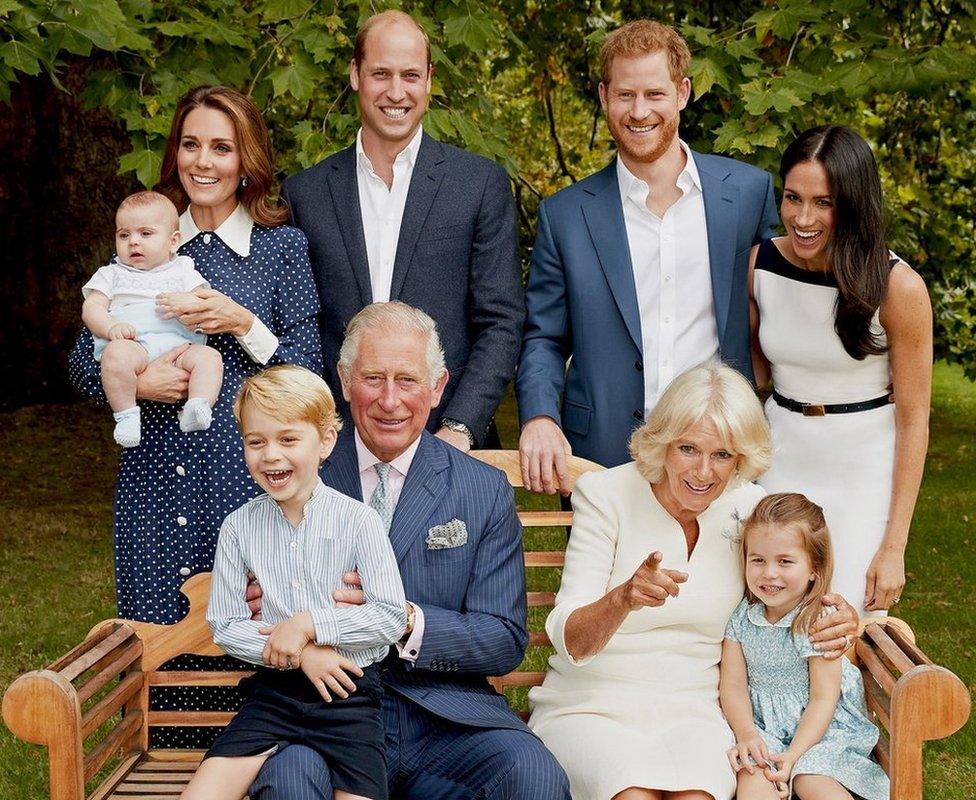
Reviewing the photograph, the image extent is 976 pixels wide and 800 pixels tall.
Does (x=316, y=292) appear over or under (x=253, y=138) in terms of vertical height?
under

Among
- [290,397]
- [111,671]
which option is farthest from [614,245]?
[111,671]

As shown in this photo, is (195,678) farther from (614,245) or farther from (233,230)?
(614,245)

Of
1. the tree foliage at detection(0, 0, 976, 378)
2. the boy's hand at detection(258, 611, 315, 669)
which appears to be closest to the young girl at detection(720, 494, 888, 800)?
the boy's hand at detection(258, 611, 315, 669)

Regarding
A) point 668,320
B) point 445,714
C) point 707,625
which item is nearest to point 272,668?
point 445,714

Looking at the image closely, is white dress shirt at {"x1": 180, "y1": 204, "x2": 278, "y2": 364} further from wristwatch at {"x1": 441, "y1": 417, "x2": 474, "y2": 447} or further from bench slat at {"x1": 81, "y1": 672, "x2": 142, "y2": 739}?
bench slat at {"x1": 81, "y1": 672, "x2": 142, "y2": 739}

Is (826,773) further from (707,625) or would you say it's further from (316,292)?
(316,292)

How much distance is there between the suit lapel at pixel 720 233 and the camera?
3.82 meters

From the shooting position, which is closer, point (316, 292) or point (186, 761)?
point (186, 761)

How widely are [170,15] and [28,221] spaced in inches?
219

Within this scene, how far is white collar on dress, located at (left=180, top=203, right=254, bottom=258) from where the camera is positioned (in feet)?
12.1

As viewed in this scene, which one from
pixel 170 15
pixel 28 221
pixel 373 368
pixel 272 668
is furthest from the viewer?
pixel 28 221

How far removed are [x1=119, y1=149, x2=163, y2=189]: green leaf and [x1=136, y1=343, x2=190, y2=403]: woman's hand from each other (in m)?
1.75

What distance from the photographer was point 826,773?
306 centimetres

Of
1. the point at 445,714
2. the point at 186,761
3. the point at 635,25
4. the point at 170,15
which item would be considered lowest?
the point at 186,761
